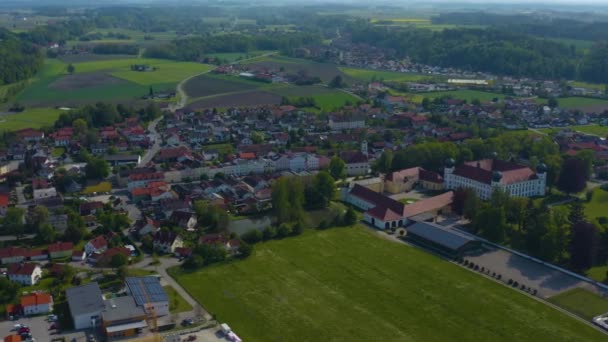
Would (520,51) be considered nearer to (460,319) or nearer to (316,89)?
(316,89)

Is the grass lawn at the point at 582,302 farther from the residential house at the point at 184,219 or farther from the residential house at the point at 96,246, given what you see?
the residential house at the point at 96,246

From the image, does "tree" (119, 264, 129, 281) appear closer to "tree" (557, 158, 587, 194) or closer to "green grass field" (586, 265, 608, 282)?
"green grass field" (586, 265, 608, 282)

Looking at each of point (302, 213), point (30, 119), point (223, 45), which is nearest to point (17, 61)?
point (30, 119)

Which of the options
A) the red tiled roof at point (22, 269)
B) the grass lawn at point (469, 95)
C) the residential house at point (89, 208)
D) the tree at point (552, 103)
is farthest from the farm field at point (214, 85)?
the red tiled roof at point (22, 269)

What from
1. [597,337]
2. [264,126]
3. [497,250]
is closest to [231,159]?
[264,126]

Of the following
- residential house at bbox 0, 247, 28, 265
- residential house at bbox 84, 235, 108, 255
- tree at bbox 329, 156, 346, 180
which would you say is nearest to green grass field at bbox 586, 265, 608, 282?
tree at bbox 329, 156, 346, 180
